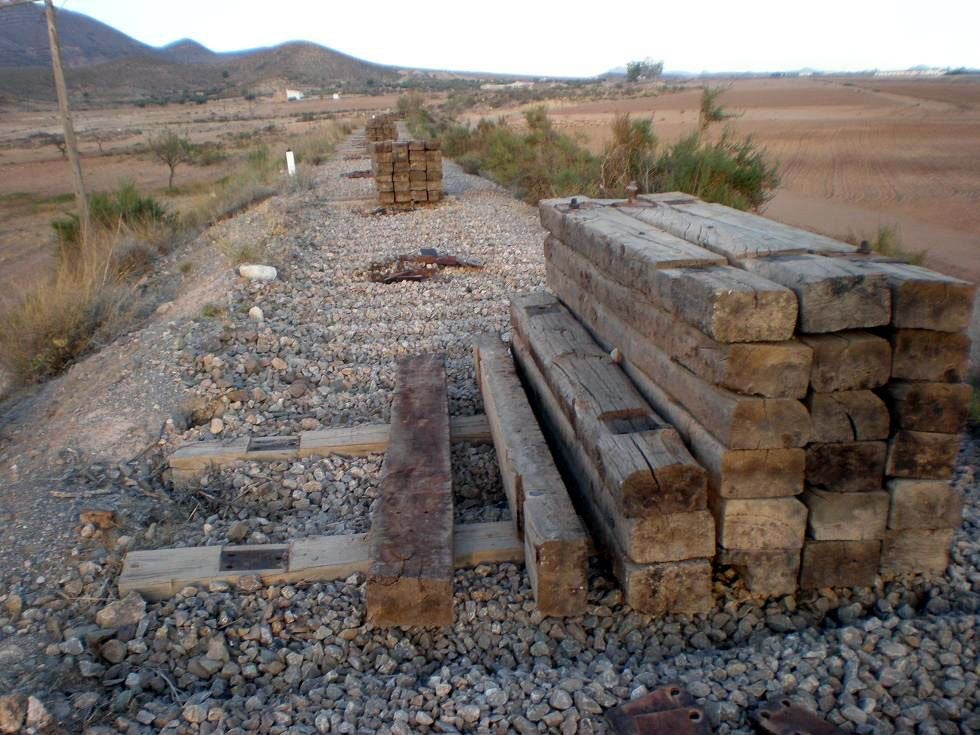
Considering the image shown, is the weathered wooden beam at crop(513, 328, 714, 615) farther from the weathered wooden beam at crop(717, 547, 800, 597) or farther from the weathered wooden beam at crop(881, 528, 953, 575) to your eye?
the weathered wooden beam at crop(881, 528, 953, 575)

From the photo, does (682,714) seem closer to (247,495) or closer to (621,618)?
(621,618)

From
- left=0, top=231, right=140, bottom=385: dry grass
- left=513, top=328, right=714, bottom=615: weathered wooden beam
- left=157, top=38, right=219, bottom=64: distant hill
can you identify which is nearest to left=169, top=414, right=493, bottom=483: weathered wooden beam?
left=513, top=328, right=714, bottom=615: weathered wooden beam

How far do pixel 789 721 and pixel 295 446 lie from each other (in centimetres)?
311

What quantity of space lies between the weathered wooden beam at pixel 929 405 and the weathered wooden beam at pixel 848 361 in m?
0.10

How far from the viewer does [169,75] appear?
106m

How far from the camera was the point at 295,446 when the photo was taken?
15.3 feet

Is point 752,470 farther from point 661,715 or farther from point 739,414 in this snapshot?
point 661,715

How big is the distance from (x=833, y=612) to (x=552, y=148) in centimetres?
1482

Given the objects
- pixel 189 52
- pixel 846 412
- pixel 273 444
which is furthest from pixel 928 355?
pixel 189 52

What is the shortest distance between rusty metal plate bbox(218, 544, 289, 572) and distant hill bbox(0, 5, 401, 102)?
7878cm

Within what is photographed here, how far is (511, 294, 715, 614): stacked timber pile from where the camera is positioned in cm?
290

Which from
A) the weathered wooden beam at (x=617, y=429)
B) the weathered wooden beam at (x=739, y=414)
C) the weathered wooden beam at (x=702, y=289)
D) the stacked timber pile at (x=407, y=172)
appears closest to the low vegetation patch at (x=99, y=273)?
the stacked timber pile at (x=407, y=172)

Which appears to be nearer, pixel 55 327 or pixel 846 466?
pixel 846 466

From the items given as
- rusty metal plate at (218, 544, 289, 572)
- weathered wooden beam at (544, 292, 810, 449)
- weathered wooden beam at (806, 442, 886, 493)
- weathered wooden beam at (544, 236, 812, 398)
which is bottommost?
rusty metal plate at (218, 544, 289, 572)
